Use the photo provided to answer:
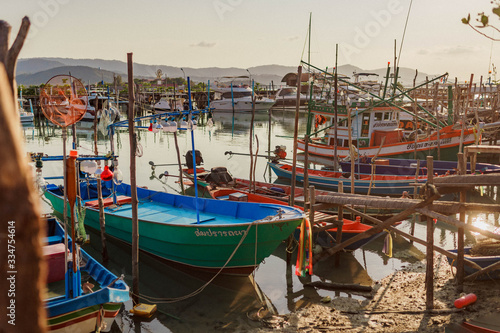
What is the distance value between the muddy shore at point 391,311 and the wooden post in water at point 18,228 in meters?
7.57

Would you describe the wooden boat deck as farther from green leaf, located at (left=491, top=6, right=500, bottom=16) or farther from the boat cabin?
the boat cabin

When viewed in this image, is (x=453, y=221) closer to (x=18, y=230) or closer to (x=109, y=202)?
(x=18, y=230)

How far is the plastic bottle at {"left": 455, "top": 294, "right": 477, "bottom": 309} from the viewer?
837 centimetres

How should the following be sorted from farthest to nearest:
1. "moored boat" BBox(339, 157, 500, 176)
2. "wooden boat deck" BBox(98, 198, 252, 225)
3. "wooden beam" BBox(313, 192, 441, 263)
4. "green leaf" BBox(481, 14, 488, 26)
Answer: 1. "moored boat" BBox(339, 157, 500, 176)
2. "wooden boat deck" BBox(98, 198, 252, 225)
3. "wooden beam" BBox(313, 192, 441, 263)
4. "green leaf" BBox(481, 14, 488, 26)

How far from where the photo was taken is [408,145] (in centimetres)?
2402

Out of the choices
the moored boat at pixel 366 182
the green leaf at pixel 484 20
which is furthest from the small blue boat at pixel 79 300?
the moored boat at pixel 366 182

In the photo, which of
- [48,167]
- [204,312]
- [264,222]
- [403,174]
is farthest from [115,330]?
[48,167]

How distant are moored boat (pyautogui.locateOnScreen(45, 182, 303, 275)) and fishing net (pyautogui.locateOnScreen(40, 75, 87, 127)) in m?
4.50

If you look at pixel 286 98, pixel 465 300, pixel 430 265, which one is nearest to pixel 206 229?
pixel 430 265

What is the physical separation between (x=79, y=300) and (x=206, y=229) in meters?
3.61

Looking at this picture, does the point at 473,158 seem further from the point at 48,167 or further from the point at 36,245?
the point at 48,167

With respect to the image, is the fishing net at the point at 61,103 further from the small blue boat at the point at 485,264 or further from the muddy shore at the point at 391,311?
the small blue boat at the point at 485,264

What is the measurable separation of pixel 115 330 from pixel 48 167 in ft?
65.0

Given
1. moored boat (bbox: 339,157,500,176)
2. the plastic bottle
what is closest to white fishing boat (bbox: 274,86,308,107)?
moored boat (bbox: 339,157,500,176)
